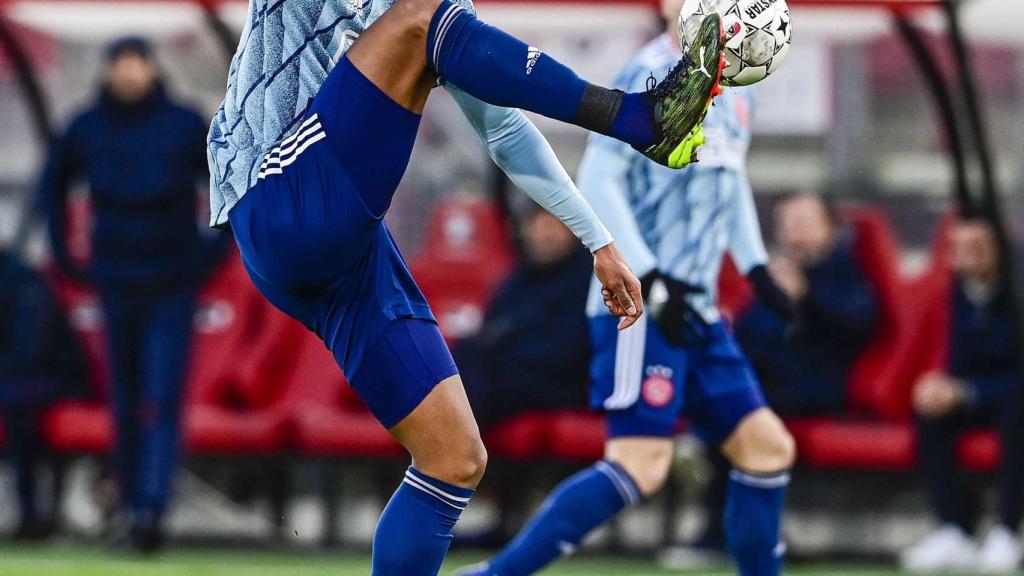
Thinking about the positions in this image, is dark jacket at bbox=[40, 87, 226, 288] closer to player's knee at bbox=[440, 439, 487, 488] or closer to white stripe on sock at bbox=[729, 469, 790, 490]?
white stripe on sock at bbox=[729, 469, 790, 490]

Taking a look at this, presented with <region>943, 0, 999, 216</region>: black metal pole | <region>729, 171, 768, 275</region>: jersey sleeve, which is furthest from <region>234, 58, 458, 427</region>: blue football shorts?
<region>943, 0, 999, 216</region>: black metal pole

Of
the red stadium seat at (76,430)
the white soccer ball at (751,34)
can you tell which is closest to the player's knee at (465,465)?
the white soccer ball at (751,34)

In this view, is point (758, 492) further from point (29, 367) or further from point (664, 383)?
point (29, 367)

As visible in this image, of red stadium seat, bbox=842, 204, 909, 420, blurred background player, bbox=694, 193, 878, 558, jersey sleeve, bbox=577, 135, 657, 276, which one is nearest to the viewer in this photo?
jersey sleeve, bbox=577, 135, 657, 276

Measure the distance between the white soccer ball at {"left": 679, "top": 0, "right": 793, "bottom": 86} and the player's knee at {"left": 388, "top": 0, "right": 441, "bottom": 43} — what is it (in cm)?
50

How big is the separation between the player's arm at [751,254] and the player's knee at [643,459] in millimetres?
562

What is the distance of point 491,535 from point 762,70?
14.9 ft

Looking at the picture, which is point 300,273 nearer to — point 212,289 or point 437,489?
point 437,489

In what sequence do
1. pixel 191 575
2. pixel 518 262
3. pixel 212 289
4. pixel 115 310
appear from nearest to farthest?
1. pixel 191 575
2. pixel 115 310
3. pixel 518 262
4. pixel 212 289

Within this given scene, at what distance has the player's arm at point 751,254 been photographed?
16.2 ft

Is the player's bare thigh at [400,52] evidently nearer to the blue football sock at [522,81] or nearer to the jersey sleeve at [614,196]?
the blue football sock at [522,81]

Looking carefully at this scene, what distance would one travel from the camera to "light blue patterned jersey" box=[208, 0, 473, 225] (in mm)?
3139

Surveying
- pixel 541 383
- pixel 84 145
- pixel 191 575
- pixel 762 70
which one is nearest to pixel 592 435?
pixel 541 383

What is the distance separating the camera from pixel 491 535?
751 centimetres
